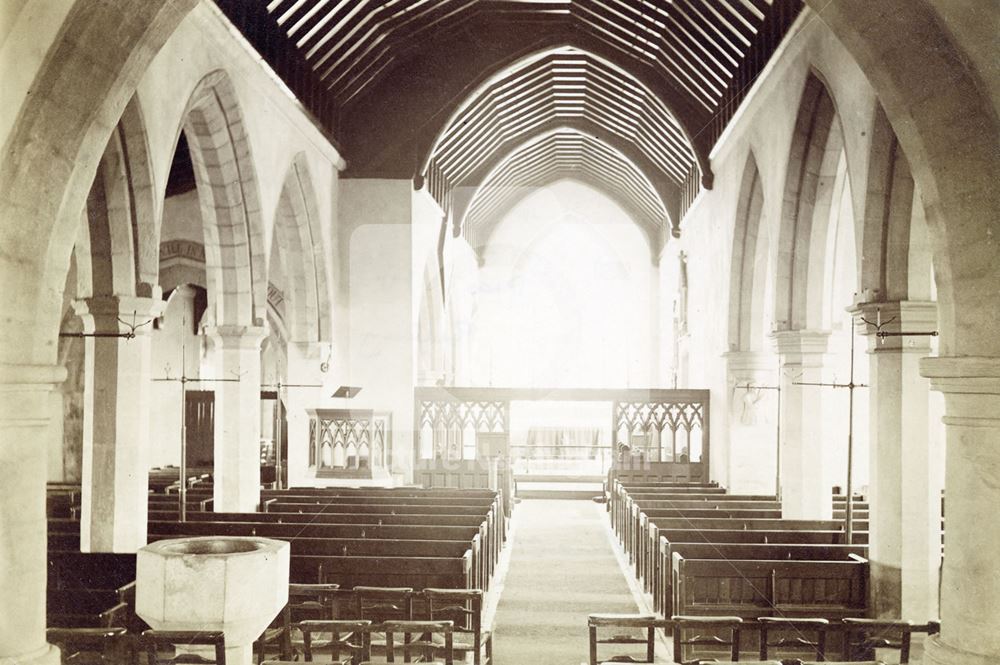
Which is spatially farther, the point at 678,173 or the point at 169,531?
the point at 678,173

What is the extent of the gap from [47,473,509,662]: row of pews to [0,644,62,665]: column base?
0.25 metres

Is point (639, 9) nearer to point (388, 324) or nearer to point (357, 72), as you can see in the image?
point (357, 72)

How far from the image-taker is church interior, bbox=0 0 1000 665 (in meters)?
4.38

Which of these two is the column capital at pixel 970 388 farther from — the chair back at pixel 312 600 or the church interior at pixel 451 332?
the chair back at pixel 312 600

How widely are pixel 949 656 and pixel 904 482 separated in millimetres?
2496

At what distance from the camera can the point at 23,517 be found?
13.9 ft

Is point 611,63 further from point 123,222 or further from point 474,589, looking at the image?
point 474,589

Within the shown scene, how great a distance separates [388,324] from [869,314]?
9133mm

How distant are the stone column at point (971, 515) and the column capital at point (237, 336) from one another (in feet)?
26.1

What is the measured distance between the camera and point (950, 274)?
14.9 ft

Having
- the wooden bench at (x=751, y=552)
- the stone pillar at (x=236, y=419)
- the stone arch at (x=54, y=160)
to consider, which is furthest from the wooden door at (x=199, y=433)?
the stone arch at (x=54, y=160)

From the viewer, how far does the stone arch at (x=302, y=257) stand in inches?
518

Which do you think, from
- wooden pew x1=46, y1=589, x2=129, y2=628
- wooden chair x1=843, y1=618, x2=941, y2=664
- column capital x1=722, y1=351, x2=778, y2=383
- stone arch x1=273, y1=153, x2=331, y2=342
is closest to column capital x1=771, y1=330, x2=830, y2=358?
column capital x1=722, y1=351, x2=778, y2=383

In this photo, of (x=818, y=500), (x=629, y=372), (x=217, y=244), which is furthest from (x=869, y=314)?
(x=629, y=372)
